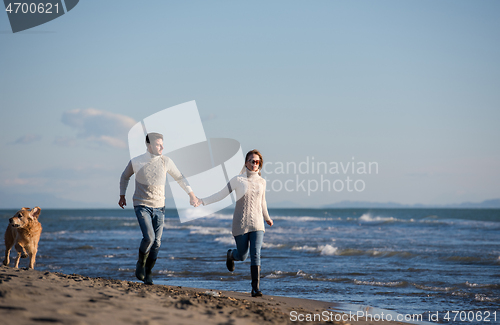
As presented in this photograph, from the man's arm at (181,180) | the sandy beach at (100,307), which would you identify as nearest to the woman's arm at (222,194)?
the man's arm at (181,180)

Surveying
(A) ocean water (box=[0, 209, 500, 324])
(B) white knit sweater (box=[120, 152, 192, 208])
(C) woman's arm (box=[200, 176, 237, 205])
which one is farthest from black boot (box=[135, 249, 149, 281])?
(A) ocean water (box=[0, 209, 500, 324])

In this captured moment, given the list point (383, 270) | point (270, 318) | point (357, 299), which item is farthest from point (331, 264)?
point (270, 318)

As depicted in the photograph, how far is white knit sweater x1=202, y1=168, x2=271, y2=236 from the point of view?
5141 mm

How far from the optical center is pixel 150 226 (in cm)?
509

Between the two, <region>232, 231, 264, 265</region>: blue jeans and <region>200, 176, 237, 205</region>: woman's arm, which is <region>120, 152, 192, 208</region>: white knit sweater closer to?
<region>200, 176, 237, 205</region>: woman's arm

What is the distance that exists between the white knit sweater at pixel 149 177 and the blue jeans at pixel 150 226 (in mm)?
75

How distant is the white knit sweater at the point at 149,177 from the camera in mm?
5078

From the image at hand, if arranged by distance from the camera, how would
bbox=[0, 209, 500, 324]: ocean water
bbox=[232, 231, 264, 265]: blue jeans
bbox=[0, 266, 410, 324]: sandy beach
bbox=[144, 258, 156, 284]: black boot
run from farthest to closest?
bbox=[0, 209, 500, 324]: ocean water
bbox=[144, 258, 156, 284]: black boot
bbox=[232, 231, 264, 265]: blue jeans
bbox=[0, 266, 410, 324]: sandy beach

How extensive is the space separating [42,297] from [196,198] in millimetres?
2346

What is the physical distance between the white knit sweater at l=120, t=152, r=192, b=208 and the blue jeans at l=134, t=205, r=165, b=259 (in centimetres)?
7

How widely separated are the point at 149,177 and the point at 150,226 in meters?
0.62

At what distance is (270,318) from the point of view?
3.63m

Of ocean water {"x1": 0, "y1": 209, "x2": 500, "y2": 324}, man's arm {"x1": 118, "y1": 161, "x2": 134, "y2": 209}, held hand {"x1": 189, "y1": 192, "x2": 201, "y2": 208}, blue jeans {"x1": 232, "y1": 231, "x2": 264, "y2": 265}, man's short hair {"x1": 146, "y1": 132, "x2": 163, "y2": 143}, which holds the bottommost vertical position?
ocean water {"x1": 0, "y1": 209, "x2": 500, "y2": 324}

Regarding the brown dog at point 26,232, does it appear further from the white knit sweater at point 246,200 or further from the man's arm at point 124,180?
the white knit sweater at point 246,200
